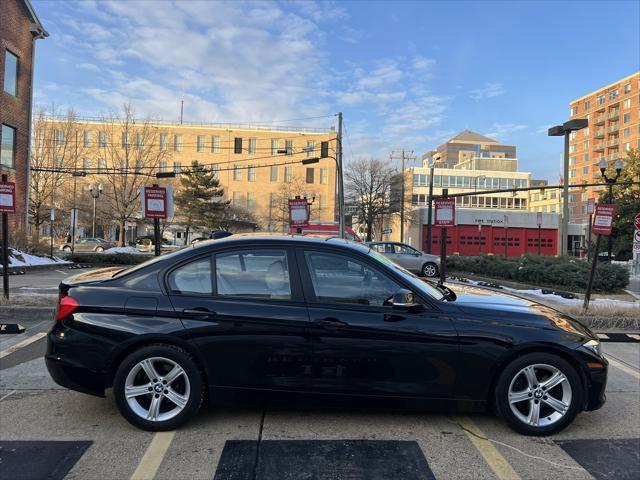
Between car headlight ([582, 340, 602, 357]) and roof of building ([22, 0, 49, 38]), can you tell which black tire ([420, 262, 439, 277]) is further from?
roof of building ([22, 0, 49, 38])

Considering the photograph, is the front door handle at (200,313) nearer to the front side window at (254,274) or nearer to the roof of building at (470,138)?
the front side window at (254,274)

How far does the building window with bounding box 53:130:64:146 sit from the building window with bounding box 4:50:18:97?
1812cm

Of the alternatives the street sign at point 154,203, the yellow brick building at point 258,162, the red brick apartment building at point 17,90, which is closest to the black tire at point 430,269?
the street sign at point 154,203

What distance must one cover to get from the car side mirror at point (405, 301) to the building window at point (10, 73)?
26022 millimetres

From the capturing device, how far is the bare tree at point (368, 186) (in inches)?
2128

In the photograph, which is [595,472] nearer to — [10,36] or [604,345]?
[604,345]

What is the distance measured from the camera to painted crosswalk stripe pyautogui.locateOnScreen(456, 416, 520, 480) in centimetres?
327

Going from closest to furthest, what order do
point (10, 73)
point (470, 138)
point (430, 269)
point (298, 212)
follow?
point (298, 212) → point (430, 269) → point (10, 73) → point (470, 138)

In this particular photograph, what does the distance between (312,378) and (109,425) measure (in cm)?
171

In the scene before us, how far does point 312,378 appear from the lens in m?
3.78

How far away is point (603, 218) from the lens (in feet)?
29.6

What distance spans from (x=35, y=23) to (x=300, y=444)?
28.8 metres

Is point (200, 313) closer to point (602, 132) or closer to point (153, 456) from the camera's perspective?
point (153, 456)

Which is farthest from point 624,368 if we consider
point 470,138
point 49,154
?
point 470,138
